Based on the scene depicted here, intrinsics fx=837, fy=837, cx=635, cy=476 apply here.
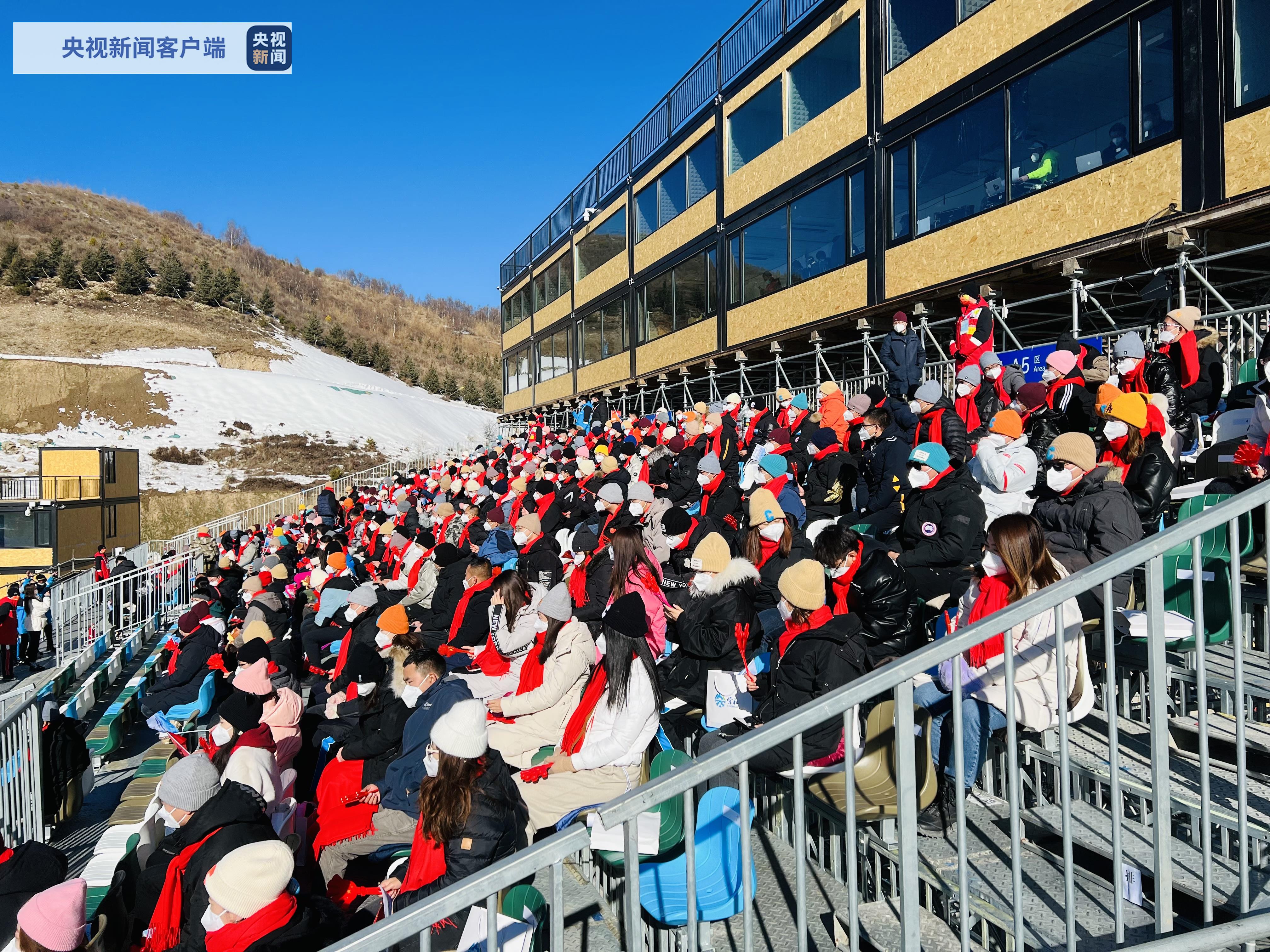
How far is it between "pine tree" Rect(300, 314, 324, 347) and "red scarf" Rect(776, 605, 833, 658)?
7834 cm

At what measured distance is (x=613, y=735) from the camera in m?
4.49

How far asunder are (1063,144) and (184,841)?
12.6 metres

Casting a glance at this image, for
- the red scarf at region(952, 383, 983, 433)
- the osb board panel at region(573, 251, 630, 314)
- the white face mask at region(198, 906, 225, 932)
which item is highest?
the osb board panel at region(573, 251, 630, 314)

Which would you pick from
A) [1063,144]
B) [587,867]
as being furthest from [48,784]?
[1063,144]

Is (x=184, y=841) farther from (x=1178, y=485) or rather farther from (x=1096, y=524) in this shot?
(x=1178, y=485)

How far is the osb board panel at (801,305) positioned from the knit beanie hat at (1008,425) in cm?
924

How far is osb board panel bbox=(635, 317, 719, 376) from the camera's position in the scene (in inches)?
850

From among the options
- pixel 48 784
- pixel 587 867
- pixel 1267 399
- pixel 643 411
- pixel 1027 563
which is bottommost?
pixel 48 784

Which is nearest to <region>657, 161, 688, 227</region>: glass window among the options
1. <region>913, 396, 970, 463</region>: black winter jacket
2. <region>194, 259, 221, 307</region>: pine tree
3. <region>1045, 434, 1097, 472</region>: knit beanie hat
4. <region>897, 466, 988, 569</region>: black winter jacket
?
<region>913, 396, 970, 463</region>: black winter jacket

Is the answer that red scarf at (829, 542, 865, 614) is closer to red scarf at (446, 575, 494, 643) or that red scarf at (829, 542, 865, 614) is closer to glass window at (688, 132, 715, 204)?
red scarf at (446, 575, 494, 643)

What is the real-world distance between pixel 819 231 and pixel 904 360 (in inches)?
269

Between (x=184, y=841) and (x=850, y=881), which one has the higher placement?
(x=850, y=881)

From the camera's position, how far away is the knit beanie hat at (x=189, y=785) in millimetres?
4273

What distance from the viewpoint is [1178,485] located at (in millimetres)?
6453
